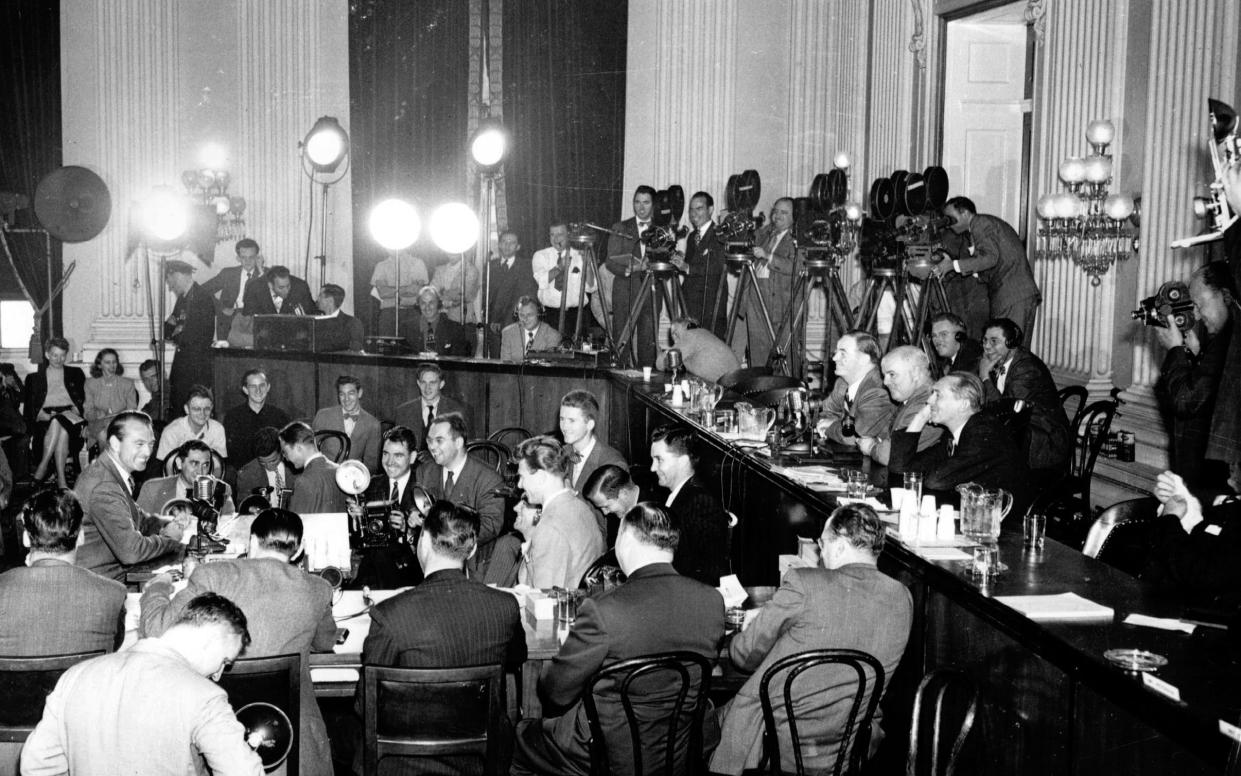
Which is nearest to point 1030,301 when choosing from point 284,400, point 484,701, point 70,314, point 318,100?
point 284,400

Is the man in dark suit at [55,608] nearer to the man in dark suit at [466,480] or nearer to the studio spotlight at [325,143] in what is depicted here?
the man in dark suit at [466,480]

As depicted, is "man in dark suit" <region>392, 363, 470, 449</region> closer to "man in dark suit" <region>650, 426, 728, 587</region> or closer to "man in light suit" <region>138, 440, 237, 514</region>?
"man in light suit" <region>138, 440, 237, 514</region>

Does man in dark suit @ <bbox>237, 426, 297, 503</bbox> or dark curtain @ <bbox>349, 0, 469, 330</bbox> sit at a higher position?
dark curtain @ <bbox>349, 0, 469, 330</bbox>

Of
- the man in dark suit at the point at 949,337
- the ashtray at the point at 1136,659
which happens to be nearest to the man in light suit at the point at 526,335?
the man in dark suit at the point at 949,337

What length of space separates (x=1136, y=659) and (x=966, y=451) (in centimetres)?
197

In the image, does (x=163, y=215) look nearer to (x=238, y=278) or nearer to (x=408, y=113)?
(x=238, y=278)

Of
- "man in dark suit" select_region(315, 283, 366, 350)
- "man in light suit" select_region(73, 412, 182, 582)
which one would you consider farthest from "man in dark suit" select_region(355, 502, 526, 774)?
"man in dark suit" select_region(315, 283, 366, 350)

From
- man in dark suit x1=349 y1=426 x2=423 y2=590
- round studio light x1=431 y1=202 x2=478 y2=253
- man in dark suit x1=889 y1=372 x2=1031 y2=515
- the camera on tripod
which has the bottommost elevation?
man in dark suit x1=349 y1=426 x2=423 y2=590

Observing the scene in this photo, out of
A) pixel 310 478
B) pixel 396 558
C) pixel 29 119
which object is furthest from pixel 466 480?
pixel 29 119

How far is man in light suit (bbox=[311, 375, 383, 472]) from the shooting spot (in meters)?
7.82

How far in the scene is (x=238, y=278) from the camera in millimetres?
11273

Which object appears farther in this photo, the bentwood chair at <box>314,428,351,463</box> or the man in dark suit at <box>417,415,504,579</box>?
the bentwood chair at <box>314,428,351,463</box>

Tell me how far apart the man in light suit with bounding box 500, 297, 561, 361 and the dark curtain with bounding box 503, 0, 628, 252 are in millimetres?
2524

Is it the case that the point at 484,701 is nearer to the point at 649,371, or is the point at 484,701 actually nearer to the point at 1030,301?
the point at 649,371
